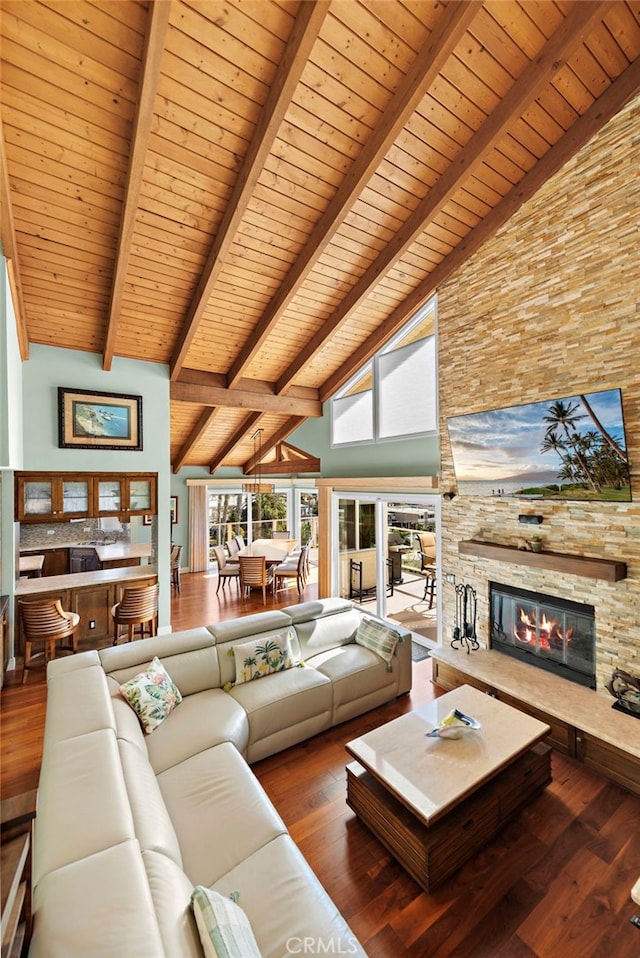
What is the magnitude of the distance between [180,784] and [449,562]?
11.2ft

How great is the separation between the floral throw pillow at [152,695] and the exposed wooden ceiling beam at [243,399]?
3541mm

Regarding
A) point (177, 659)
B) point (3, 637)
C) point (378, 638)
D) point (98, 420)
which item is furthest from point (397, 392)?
point (3, 637)

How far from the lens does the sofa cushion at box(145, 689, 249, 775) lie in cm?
263

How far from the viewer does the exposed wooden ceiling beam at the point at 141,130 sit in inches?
84.0

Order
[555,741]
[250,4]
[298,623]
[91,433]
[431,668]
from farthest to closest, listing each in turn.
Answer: [91,433] < [431,668] < [298,623] < [555,741] < [250,4]

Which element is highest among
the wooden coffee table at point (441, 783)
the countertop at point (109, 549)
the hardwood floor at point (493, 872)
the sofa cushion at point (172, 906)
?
the countertop at point (109, 549)

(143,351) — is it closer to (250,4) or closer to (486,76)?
(250,4)

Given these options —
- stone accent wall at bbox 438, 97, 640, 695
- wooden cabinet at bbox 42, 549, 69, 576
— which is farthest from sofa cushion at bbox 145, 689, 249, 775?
→ wooden cabinet at bbox 42, 549, 69, 576

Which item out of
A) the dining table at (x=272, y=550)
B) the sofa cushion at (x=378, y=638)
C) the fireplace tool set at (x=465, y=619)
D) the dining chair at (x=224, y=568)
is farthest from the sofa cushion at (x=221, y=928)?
the dining chair at (x=224, y=568)

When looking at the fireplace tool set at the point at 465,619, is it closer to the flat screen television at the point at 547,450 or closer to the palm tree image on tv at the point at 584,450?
the flat screen television at the point at 547,450

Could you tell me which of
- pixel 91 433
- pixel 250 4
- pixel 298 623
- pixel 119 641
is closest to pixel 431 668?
pixel 298 623

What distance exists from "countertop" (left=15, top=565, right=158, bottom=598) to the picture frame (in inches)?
66.6

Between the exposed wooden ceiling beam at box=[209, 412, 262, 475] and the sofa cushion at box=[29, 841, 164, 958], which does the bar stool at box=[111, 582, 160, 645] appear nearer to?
the exposed wooden ceiling beam at box=[209, 412, 262, 475]

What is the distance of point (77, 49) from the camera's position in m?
2.38
